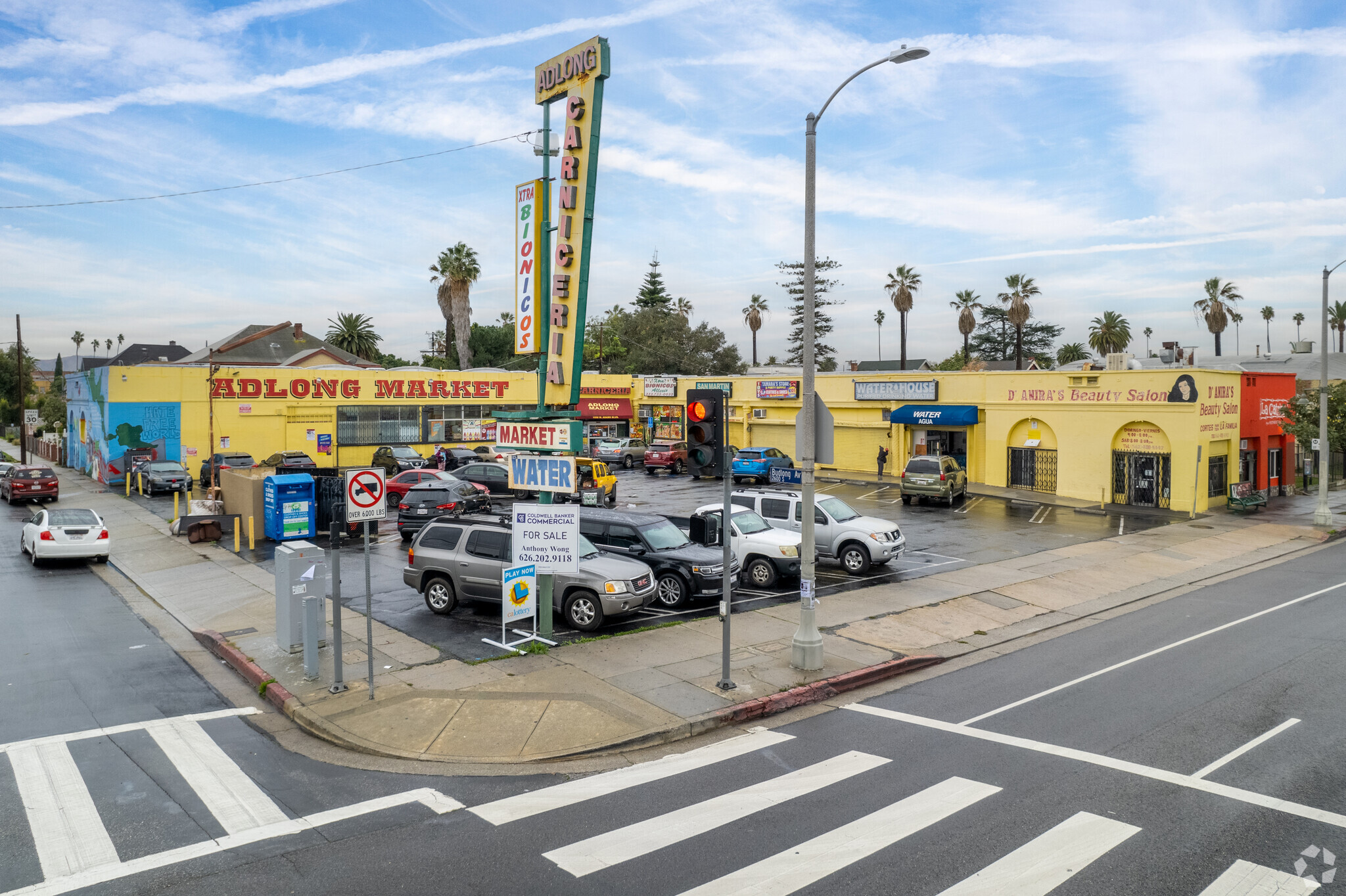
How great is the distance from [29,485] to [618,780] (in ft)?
115

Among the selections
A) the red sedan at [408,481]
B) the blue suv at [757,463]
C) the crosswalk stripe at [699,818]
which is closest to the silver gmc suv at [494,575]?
the crosswalk stripe at [699,818]

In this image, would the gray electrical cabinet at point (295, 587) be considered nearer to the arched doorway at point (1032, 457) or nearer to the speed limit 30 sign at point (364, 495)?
the speed limit 30 sign at point (364, 495)

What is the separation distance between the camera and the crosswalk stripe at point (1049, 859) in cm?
616

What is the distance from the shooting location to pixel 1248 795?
7746mm

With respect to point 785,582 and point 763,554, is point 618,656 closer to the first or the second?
point 763,554

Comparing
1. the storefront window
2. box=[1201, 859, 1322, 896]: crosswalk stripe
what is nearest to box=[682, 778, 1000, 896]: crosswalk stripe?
box=[1201, 859, 1322, 896]: crosswalk stripe

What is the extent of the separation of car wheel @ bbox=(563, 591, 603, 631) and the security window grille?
27.0m

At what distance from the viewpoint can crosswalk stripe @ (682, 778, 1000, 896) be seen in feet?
20.5

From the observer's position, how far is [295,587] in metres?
12.3

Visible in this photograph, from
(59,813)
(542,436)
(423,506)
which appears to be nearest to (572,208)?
(542,436)

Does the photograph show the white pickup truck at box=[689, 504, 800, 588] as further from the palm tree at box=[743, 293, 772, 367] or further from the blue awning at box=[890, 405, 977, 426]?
the palm tree at box=[743, 293, 772, 367]

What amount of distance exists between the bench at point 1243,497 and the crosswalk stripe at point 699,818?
28815 mm

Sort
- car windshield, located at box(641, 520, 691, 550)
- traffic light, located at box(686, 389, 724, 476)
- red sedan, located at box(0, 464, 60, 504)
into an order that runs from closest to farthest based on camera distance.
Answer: traffic light, located at box(686, 389, 724, 476) < car windshield, located at box(641, 520, 691, 550) < red sedan, located at box(0, 464, 60, 504)

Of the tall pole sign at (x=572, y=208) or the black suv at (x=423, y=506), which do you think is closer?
the tall pole sign at (x=572, y=208)
